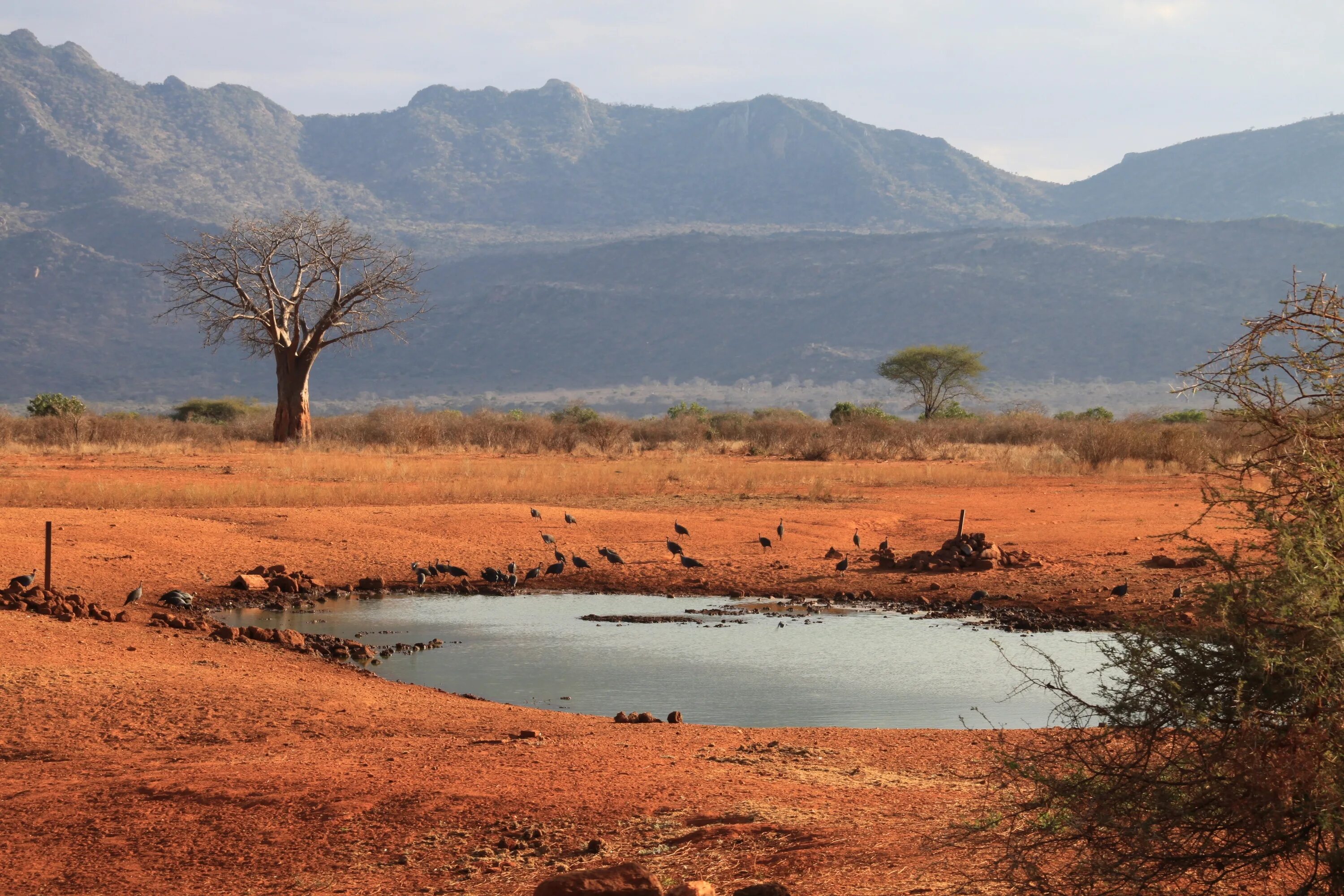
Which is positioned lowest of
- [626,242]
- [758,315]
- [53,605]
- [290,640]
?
[290,640]

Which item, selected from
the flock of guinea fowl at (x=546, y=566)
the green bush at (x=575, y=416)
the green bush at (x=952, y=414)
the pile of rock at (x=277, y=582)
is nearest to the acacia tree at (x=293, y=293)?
the green bush at (x=575, y=416)

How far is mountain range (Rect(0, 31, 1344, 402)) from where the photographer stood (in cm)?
11838

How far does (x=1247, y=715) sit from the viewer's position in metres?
4.35

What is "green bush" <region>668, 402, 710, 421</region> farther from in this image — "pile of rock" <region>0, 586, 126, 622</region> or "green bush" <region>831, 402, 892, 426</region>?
"pile of rock" <region>0, 586, 126, 622</region>

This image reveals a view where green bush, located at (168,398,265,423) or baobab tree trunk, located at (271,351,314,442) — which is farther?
green bush, located at (168,398,265,423)

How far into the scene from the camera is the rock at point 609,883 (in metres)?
4.83

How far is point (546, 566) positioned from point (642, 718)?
27.1ft

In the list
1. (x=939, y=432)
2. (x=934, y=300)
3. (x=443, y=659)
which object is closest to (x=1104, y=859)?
Result: (x=443, y=659)

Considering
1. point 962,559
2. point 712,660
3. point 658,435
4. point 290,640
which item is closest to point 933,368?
point 658,435

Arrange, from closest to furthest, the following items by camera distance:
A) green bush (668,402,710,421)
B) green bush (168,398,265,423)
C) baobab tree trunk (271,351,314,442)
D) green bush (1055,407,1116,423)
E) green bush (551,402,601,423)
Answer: baobab tree trunk (271,351,314,442)
green bush (1055,407,1116,423)
green bush (551,402,601,423)
green bush (668,402,710,421)
green bush (168,398,265,423)

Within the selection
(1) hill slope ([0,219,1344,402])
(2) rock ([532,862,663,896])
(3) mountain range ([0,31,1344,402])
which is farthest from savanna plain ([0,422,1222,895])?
(3) mountain range ([0,31,1344,402])

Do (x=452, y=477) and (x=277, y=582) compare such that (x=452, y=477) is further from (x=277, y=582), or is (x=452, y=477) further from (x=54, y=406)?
(x=54, y=406)

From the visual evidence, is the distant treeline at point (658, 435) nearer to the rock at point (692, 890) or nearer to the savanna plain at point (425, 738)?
the savanna plain at point (425, 738)

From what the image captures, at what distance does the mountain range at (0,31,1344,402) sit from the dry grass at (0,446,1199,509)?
8002 centimetres
